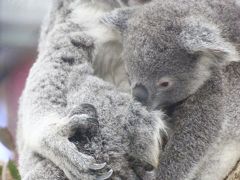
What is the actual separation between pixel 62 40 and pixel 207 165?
109cm

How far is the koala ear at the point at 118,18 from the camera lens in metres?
3.47

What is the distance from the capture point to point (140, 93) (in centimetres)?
324

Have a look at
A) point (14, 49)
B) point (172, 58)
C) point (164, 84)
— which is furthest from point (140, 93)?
point (14, 49)

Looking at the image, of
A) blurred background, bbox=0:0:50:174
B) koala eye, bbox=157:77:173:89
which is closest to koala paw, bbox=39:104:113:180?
koala eye, bbox=157:77:173:89

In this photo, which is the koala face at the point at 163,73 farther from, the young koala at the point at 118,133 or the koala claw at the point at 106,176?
the koala claw at the point at 106,176

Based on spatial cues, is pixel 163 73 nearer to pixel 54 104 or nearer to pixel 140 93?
pixel 140 93

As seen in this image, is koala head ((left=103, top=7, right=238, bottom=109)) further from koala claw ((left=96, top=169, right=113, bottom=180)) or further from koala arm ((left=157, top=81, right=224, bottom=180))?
koala claw ((left=96, top=169, right=113, bottom=180))

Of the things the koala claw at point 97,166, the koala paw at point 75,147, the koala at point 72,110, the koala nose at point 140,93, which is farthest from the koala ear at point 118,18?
the koala claw at point 97,166

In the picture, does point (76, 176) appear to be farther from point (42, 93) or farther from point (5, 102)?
point (5, 102)

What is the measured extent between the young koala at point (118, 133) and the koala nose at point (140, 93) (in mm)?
50

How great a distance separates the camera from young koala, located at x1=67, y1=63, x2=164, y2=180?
298 cm

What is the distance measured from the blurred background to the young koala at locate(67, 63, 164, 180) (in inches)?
63.4

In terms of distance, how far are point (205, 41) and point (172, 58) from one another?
0.60 ft

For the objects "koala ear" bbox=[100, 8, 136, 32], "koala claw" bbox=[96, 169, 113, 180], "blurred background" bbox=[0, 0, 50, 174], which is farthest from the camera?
"blurred background" bbox=[0, 0, 50, 174]
